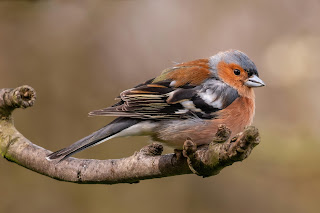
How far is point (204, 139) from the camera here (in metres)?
3.80

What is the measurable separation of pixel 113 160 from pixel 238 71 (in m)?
1.65

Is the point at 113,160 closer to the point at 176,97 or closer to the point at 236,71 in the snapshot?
the point at 176,97

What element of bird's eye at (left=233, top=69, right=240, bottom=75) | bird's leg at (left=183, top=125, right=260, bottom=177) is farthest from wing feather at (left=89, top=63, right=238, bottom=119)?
bird's leg at (left=183, top=125, right=260, bottom=177)

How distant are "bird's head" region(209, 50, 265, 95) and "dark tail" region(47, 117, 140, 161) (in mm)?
1039

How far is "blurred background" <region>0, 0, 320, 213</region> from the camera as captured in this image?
5.36 m

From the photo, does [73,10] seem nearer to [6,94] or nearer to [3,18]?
[3,18]

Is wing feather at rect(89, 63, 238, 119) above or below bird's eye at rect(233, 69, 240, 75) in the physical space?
below

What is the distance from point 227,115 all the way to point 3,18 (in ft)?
12.1

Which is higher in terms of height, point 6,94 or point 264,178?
point 6,94

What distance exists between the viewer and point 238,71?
4.48 m

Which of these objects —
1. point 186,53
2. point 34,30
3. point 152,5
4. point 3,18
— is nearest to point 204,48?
point 186,53

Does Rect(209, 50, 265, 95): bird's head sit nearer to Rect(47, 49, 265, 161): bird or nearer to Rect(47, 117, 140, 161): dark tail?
Rect(47, 49, 265, 161): bird

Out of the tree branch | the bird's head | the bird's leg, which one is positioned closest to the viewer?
the bird's leg

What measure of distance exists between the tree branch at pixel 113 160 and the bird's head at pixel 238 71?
1162mm
